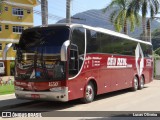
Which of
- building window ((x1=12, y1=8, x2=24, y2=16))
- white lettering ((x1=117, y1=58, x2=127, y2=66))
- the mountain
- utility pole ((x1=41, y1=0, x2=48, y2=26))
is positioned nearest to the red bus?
white lettering ((x1=117, y1=58, x2=127, y2=66))

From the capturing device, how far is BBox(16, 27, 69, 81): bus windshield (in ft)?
45.9

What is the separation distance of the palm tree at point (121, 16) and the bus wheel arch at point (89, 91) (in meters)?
29.8

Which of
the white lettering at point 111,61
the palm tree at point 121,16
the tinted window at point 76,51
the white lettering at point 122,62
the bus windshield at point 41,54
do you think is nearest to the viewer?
the bus windshield at point 41,54

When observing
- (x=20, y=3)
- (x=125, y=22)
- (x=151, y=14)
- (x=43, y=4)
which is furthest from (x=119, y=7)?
(x=20, y=3)

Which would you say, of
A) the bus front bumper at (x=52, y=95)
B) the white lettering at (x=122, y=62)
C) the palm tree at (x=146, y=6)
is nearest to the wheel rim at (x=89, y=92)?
the bus front bumper at (x=52, y=95)

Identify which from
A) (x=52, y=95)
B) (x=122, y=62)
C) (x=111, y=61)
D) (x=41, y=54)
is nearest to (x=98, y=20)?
(x=122, y=62)

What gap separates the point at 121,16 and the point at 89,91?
32.0m

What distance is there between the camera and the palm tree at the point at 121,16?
151 ft

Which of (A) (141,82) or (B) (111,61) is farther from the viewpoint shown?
(A) (141,82)

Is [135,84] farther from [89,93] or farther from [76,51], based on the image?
[76,51]

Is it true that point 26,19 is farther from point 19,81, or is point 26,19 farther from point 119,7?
point 19,81

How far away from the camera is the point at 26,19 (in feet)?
212

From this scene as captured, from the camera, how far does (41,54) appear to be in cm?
1427

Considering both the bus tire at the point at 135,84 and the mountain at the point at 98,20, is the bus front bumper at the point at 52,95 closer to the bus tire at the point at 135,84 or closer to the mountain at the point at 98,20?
the bus tire at the point at 135,84
